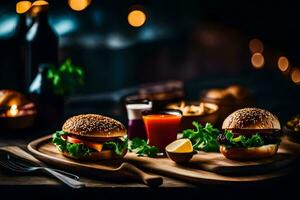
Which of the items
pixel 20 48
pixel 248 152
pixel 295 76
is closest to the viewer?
pixel 248 152

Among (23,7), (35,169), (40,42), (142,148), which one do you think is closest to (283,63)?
(40,42)

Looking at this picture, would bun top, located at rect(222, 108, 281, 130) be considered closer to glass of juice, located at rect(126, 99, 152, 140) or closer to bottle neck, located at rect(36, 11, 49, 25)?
glass of juice, located at rect(126, 99, 152, 140)

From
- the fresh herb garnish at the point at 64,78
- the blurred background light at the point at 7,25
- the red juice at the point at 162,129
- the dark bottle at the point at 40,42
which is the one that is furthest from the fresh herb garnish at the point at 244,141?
the blurred background light at the point at 7,25

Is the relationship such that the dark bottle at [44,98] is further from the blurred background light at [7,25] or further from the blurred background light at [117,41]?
the blurred background light at [117,41]

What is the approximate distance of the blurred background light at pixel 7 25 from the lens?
16.8 feet

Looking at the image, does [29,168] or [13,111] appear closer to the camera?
[29,168]

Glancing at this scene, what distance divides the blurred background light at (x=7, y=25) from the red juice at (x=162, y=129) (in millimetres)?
2310

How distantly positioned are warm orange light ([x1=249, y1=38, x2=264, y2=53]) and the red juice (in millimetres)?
4409

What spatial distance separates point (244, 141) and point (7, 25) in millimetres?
2925

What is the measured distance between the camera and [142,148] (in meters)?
3.16

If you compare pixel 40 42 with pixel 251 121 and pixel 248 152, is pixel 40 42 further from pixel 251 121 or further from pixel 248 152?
pixel 248 152

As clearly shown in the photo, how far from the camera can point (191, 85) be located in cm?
746

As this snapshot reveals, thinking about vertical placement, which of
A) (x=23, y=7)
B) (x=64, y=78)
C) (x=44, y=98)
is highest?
(x=23, y=7)

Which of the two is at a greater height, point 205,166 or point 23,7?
point 23,7
